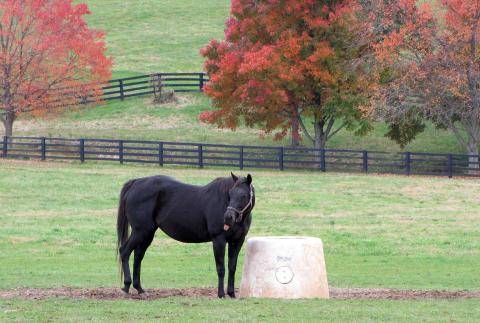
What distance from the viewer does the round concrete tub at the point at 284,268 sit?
13.6 meters

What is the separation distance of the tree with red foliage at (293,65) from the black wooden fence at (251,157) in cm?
181

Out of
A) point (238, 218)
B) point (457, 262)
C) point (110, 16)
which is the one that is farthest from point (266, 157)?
point (110, 16)

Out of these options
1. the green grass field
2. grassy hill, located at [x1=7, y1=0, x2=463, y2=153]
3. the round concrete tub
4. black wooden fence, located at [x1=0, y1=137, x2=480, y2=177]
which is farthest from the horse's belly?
grassy hill, located at [x1=7, y1=0, x2=463, y2=153]

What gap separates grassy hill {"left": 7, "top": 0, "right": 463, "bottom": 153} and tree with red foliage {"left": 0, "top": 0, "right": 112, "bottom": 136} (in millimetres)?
3950

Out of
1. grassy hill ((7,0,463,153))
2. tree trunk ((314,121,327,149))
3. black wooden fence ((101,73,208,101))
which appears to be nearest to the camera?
tree trunk ((314,121,327,149))

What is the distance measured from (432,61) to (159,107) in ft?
67.2

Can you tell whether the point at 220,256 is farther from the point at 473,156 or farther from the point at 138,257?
the point at 473,156

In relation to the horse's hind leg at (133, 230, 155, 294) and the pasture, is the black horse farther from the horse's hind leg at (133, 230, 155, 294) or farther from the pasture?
the pasture

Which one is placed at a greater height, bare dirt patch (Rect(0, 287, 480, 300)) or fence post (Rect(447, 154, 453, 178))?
fence post (Rect(447, 154, 453, 178))

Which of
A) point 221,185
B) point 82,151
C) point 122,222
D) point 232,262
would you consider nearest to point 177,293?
point 232,262

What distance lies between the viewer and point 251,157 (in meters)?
A: 45.5

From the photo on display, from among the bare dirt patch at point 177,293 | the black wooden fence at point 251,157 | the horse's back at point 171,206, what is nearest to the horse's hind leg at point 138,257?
the bare dirt patch at point 177,293

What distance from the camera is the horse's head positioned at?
526 inches

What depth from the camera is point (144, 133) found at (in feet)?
173
